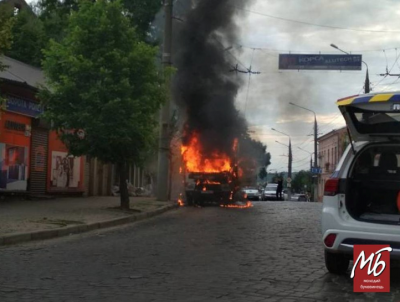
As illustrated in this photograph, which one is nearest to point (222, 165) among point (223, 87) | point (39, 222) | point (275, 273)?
point (223, 87)

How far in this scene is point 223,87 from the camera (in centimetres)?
2767

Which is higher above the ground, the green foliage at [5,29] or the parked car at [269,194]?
the green foliage at [5,29]

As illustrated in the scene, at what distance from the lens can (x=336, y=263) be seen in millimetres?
6633

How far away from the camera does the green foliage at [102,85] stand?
15109 mm

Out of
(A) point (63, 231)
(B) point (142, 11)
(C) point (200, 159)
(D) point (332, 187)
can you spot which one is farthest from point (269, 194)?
(D) point (332, 187)

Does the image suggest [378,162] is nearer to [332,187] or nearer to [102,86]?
[332,187]

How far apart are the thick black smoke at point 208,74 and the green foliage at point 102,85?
9845 millimetres

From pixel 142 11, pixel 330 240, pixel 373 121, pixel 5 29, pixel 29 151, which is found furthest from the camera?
pixel 142 11

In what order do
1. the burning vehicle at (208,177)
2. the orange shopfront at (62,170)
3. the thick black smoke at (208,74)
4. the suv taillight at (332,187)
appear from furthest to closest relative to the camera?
the thick black smoke at (208,74) → the burning vehicle at (208,177) → the orange shopfront at (62,170) → the suv taillight at (332,187)

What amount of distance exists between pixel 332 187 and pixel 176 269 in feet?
7.75

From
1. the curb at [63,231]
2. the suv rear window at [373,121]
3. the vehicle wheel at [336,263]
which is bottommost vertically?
the curb at [63,231]

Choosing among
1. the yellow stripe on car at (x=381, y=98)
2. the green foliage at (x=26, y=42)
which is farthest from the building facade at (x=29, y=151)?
the yellow stripe on car at (x=381, y=98)

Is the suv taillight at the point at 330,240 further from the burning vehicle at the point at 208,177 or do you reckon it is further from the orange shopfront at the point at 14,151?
the burning vehicle at the point at 208,177

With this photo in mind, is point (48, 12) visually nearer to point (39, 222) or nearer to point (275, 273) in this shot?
point (39, 222)
